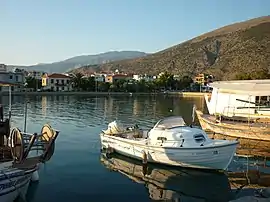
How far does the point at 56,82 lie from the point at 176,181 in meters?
117

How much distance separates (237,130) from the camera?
103 feet

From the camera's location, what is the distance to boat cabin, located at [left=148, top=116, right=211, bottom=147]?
1981 centimetres

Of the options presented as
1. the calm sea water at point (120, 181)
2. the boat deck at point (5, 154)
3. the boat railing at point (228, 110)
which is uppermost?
the boat railing at point (228, 110)

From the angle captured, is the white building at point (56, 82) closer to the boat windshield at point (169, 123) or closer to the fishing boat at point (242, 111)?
the fishing boat at point (242, 111)

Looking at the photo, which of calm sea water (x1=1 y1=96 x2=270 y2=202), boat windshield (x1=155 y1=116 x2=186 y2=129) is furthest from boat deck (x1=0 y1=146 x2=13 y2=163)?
boat windshield (x1=155 y1=116 x2=186 y2=129)

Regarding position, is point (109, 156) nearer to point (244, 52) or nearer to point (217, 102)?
point (217, 102)

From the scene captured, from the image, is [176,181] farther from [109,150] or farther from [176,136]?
[109,150]

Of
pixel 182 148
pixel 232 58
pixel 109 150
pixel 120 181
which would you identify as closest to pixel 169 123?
pixel 182 148

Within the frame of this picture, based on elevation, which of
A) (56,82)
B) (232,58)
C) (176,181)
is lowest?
(176,181)

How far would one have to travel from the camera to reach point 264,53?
157 m

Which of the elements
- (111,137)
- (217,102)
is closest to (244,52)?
(217,102)

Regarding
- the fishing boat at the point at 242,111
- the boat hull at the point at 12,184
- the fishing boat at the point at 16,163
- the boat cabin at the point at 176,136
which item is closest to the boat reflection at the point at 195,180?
the boat cabin at the point at 176,136

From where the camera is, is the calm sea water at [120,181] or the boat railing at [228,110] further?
the boat railing at [228,110]

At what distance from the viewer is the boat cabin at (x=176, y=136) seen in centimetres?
1981
